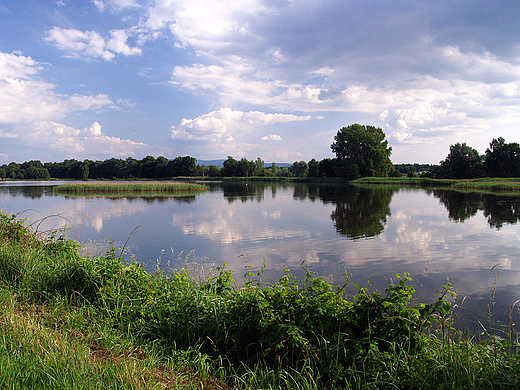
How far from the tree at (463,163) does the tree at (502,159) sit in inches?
88.1

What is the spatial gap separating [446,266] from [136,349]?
9.64 m

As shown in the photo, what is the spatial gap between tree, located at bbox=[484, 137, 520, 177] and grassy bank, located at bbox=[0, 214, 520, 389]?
79.4 metres

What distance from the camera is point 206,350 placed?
3.99m

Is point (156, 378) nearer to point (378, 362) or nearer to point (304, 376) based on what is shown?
point (304, 376)

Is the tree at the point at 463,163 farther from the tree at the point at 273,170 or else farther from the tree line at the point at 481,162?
the tree at the point at 273,170

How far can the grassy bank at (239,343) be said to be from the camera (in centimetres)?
290

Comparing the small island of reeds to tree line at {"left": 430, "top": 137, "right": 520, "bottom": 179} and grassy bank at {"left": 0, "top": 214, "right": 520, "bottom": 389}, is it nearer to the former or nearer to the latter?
grassy bank at {"left": 0, "top": 214, "right": 520, "bottom": 389}

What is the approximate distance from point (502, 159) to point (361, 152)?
1183 inches

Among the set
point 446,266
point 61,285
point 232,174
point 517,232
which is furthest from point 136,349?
point 232,174

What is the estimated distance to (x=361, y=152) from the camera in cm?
8231

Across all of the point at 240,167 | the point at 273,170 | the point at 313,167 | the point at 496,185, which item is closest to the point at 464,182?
the point at 496,185

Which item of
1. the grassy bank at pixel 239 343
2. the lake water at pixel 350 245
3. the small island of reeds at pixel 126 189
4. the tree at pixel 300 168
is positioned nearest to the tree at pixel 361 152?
the tree at pixel 300 168

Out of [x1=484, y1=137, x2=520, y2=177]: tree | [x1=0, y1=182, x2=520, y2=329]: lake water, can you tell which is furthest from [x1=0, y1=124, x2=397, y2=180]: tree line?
[x1=0, y1=182, x2=520, y2=329]: lake water

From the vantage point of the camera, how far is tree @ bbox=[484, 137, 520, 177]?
64.8 meters
